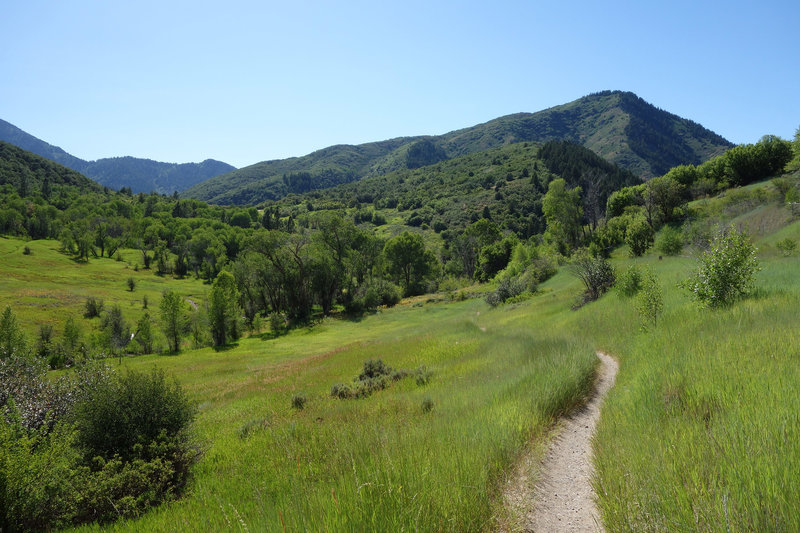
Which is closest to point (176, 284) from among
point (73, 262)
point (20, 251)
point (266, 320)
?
point (73, 262)

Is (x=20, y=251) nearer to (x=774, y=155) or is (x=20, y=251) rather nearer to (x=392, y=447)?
(x=392, y=447)

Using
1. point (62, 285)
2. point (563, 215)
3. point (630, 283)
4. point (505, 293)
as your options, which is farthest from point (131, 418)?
point (62, 285)

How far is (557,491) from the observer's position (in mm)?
5418

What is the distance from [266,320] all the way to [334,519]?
69.9m

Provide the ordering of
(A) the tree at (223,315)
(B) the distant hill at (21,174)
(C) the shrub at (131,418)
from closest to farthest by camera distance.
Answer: (C) the shrub at (131,418)
(A) the tree at (223,315)
(B) the distant hill at (21,174)

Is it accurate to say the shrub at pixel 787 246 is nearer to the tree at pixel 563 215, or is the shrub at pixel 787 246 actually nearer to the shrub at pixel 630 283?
the shrub at pixel 630 283

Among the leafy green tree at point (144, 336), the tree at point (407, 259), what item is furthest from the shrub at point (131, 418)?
the tree at point (407, 259)

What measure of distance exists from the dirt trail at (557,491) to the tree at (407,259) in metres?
76.8

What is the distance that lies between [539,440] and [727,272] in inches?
499

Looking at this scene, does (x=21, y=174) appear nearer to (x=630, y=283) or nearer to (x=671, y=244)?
(x=630, y=283)

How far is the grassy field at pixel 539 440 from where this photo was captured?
11.2ft

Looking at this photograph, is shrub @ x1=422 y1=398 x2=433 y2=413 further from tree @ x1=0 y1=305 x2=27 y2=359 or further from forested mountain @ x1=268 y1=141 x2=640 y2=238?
forested mountain @ x1=268 y1=141 x2=640 y2=238

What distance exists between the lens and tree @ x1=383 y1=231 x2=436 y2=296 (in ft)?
279

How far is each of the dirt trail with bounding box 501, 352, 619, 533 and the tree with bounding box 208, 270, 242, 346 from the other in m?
54.2
